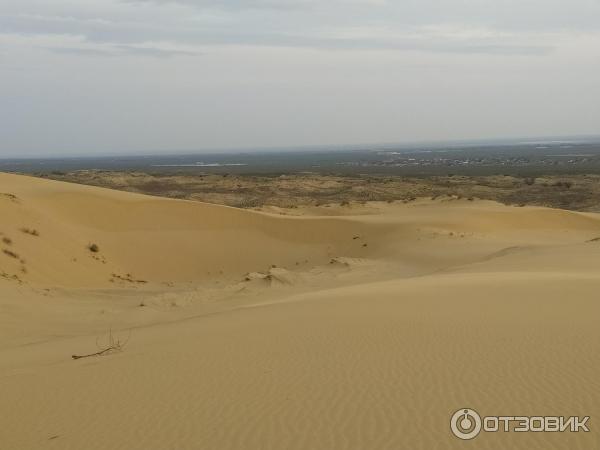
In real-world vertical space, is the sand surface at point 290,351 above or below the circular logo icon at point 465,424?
below

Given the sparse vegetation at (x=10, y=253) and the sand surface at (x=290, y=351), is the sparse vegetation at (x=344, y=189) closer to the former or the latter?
the sand surface at (x=290, y=351)

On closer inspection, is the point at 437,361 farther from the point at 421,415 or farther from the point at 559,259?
the point at 559,259

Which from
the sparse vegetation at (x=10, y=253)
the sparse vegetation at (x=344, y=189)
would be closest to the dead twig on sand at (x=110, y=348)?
the sparse vegetation at (x=10, y=253)

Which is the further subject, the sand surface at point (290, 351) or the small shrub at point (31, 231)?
the small shrub at point (31, 231)
